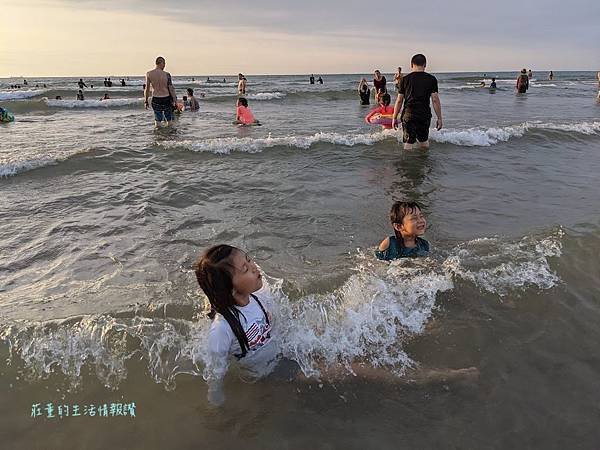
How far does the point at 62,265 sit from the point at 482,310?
378 centimetres

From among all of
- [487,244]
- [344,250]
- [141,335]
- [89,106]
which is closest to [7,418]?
[141,335]

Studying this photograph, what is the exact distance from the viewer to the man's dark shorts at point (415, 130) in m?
8.39

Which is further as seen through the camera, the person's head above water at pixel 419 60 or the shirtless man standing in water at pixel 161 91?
the shirtless man standing in water at pixel 161 91

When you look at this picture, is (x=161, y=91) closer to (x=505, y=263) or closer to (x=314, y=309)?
(x=314, y=309)

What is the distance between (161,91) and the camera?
12.3 meters

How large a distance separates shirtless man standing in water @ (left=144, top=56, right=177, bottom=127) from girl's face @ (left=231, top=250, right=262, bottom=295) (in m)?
10.8

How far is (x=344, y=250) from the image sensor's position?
4555 millimetres

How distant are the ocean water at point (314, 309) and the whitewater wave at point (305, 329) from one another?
0.05ft

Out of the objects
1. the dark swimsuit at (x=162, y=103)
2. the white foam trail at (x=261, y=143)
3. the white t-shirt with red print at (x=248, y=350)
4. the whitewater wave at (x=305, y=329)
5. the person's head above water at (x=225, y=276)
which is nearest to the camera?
the person's head above water at (x=225, y=276)

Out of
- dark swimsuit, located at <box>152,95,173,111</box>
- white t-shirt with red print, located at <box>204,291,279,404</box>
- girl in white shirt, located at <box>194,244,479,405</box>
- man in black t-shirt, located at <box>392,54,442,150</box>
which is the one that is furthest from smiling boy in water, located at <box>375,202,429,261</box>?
dark swimsuit, located at <box>152,95,173,111</box>

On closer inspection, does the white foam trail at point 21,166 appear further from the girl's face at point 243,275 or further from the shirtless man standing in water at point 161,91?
the girl's face at point 243,275

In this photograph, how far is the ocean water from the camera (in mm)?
2385

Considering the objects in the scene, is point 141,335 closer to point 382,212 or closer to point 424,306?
point 424,306

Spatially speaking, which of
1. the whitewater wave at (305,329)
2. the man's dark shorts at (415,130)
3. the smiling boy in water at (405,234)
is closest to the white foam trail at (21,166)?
the whitewater wave at (305,329)
